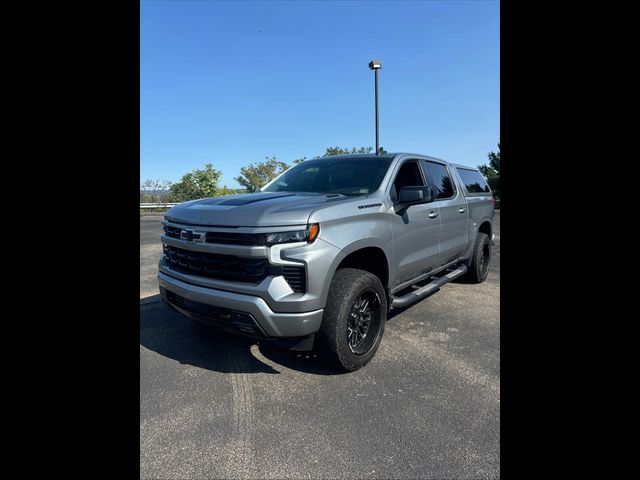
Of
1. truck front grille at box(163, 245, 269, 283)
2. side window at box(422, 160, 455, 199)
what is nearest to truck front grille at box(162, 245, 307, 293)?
truck front grille at box(163, 245, 269, 283)

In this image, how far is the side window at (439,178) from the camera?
14.8ft

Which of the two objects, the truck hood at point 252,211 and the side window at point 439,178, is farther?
the side window at point 439,178

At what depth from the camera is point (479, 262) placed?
5.88 metres

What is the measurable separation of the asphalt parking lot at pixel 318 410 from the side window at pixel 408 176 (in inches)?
66.6

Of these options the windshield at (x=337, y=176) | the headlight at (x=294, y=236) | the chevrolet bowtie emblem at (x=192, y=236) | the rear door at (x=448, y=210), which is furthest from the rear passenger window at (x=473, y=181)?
the chevrolet bowtie emblem at (x=192, y=236)

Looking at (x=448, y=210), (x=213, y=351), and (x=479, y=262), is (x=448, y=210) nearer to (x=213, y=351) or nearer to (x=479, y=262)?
(x=479, y=262)

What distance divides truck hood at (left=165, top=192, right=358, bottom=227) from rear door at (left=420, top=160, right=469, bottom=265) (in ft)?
5.91

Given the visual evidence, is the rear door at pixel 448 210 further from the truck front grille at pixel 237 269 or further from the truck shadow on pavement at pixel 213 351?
the truck front grille at pixel 237 269

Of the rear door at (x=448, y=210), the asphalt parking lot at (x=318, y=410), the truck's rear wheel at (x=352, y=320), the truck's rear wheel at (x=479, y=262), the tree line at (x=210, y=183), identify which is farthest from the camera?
the tree line at (x=210, y=183)

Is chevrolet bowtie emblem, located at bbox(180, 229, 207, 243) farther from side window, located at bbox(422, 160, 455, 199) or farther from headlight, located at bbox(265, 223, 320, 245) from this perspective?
side window, located at bbox(422, 160, 455, 199)

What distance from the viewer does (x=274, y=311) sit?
250cm

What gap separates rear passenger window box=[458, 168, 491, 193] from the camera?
582cm
